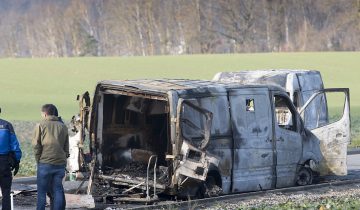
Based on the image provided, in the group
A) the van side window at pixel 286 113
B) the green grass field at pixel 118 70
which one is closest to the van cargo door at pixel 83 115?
the van side window at pixel 286 113

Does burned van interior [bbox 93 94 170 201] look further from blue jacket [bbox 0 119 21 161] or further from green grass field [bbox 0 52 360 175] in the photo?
green grass field [bbox 0 52 360 175]

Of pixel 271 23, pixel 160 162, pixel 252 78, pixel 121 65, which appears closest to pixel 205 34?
pixel 271 23

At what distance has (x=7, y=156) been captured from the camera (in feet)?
45.1

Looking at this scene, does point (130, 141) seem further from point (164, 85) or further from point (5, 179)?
point (5, 179)

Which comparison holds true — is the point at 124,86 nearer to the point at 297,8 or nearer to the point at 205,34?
the point at 205,34

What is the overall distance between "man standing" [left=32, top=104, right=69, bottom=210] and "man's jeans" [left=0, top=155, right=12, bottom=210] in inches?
16.9

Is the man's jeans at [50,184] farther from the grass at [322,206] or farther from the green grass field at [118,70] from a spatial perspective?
the green grass field at [118,70]

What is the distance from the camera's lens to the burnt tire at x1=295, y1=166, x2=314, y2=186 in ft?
59.4

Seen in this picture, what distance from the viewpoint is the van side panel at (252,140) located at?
16.4 metres

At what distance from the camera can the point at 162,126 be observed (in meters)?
17.2

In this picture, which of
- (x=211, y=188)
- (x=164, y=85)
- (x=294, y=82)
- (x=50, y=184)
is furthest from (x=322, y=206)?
(x=294, y=82)

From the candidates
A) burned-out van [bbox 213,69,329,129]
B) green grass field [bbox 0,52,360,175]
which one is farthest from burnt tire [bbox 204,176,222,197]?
green grass field [bbox 0,52,360,175]

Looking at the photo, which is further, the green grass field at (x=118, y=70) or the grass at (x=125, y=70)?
the grass at (x=125, y=70)

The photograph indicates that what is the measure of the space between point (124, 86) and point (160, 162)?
158 centimetres
